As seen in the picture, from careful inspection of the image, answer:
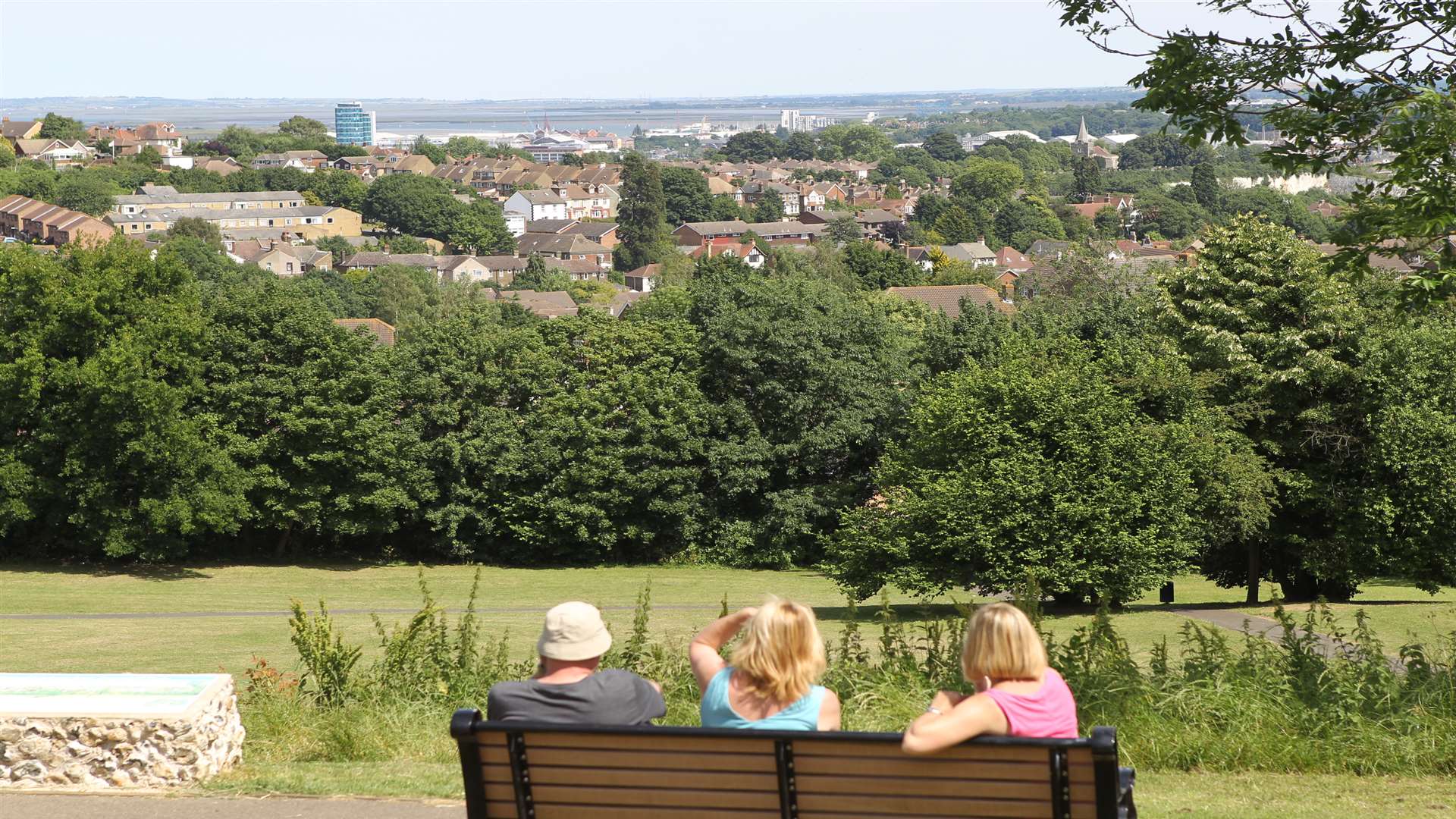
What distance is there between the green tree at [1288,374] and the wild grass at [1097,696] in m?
23.0

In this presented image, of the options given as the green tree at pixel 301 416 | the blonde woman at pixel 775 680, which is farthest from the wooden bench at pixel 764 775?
the green tree at pixel 301 416

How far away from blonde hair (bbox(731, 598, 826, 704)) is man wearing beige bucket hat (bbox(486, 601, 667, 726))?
0.47 meters

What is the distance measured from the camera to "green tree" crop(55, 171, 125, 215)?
179250 millimetres

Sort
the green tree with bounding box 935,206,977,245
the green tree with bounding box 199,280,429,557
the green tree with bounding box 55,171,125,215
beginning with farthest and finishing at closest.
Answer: the green tree with bounding box 935,206,977,245, the green tree with bounding box 55,171,125,215, the green tree with bounding box 199,280,429,557

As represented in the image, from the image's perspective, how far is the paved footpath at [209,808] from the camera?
21.4 feet

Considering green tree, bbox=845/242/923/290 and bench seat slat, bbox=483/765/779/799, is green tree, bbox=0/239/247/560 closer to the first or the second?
bench seat slat, bbox=483/765/779/799

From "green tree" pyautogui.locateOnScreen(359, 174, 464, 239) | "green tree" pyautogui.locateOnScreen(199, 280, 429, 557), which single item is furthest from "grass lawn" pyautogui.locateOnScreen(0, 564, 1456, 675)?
"green tree" pyautogui.locateOnScreen(359, 174, 464, 239)

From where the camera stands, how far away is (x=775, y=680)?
460 centimetres

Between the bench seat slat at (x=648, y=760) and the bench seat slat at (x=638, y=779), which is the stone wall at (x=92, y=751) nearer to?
the bench seat slat at (x=638, y=779)

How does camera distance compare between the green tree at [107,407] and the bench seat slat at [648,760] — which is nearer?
the bench seat slat at [648,760]

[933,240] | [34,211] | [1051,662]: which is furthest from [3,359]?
[933,240]

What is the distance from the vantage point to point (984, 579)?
1121 inches

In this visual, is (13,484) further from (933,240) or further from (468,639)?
(933,240)

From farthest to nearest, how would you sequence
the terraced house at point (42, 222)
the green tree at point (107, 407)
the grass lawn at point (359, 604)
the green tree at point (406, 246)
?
the green tree at point (406, 246) → the terraced house at point (42, 222) → the green tree at point (107, 407) → the grass lawn at point (359, 604)
